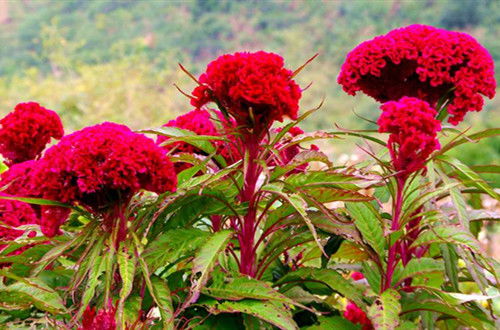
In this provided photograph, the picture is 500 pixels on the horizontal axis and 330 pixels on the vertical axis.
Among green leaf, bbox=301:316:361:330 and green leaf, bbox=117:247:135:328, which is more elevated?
green leaf, bbox=301:316:361:330

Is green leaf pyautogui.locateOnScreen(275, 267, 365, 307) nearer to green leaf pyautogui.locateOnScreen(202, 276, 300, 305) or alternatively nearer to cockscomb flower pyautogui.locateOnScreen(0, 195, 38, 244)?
green leaf pyautogui.locateOnScreen(202, 276, 300, 305)

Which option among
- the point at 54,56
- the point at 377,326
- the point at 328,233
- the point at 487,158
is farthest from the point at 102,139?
the point at 54,56

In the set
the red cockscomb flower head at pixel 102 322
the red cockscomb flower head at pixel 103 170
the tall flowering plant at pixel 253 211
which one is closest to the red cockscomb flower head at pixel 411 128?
the tall flowering plant at pixel 253 211

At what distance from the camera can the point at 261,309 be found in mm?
1579

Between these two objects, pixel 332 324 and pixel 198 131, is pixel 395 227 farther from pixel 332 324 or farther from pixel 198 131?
pixel 198 131

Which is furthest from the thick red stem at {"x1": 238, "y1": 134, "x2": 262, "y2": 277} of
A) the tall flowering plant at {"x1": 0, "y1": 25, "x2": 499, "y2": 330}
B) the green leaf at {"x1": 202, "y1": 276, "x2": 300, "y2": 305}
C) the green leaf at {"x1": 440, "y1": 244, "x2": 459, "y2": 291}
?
the green leaf at {"x1": 440, "y1": 244, "x2": 459, "y2": 291}

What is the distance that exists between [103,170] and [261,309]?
18.0 inches

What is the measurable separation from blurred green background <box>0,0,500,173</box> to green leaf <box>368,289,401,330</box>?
59.8 ft

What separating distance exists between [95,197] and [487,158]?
9.10m

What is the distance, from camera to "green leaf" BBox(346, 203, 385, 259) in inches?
70.2

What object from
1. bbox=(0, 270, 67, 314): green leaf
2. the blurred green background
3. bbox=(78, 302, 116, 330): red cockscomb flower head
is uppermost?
the blurred green background

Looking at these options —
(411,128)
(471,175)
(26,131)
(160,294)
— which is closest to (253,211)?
(160,294)

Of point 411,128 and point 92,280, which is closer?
point 92,280

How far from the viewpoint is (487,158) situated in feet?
32.6
